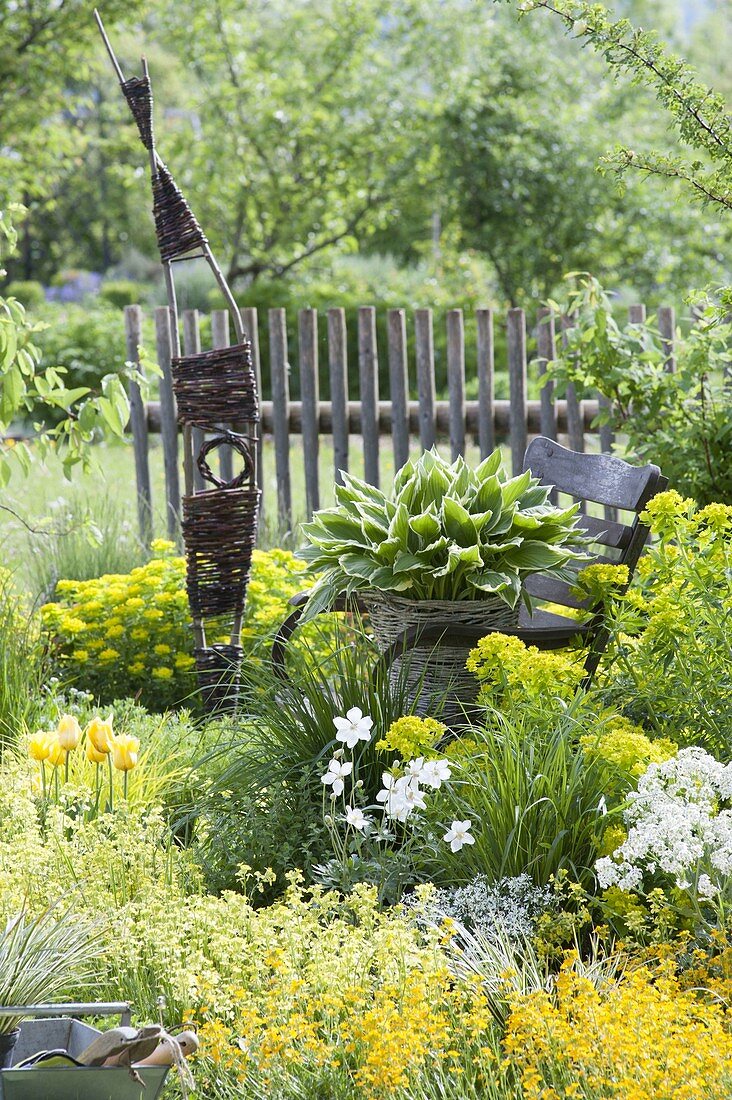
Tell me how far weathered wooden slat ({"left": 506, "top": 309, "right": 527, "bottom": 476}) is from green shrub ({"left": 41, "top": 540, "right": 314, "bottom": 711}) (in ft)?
5.93

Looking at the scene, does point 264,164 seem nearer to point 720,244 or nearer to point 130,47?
point 720,244

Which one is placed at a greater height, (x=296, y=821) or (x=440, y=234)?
(x=440, y=234)

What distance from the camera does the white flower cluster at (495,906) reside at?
8.14ft

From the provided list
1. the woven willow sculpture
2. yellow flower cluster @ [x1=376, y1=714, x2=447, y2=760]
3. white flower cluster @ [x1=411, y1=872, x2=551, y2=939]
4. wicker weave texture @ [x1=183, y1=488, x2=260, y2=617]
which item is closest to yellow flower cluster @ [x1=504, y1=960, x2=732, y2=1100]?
white flower cluster @ [x1=411, y1=872, x2=551, y2=939]

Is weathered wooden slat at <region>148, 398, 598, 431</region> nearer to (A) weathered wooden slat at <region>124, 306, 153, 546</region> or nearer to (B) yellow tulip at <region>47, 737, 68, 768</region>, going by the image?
(A) weathered wooden slat at <region>124, 306, 153, 546</region>

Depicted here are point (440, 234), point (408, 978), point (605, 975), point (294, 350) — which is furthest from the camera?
point (440, 234)

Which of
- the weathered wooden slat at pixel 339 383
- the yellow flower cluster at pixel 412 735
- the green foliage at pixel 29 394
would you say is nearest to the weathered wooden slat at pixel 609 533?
the yellow flower cluster at pixel 412 735

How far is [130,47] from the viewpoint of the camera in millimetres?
24969

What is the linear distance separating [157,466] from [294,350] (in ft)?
9.21

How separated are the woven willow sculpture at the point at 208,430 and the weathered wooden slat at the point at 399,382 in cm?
201

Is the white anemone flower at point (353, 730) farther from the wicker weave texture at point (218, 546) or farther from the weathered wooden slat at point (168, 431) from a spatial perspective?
the weathered wooden slat at point (168, 431)

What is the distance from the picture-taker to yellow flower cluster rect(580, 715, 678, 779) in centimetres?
259

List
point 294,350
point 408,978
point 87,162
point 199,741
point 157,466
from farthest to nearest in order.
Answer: point 87,162 → point 294,350 → point 157,466 → point 199,741 → point 408,978

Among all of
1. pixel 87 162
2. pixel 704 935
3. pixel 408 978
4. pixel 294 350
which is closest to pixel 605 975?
pixel 704 935
